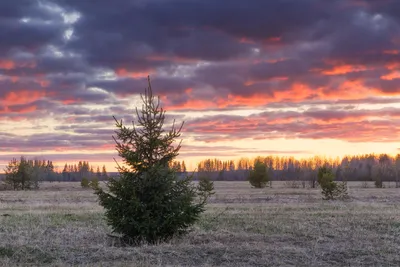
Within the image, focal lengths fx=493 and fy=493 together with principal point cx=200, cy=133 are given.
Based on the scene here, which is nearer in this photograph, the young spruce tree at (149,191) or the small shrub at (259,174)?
the young spruce tree at (149,191)

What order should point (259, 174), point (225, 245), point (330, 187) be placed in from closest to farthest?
1. point (225, 245)
2. point (330, 187)
3. point (259, 174)

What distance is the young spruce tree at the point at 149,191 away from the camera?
15555 millimetres

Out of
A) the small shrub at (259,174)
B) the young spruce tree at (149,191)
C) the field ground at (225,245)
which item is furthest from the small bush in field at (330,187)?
the small shrub at (259,174)

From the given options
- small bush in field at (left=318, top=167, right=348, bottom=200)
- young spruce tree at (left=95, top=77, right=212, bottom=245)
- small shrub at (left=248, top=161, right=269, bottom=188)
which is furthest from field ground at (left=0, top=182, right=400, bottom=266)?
small shrub at (left=248, top=161, right=269, bottom=188)

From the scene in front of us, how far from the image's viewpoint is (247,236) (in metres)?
16.7

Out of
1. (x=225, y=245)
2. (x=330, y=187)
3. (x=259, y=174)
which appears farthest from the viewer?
(x=259, y=174)

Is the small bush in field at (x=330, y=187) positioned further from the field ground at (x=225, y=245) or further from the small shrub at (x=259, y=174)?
the small shrub at (x=259, y=174)

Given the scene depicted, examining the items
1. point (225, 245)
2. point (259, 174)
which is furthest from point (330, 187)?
point (259, 174)

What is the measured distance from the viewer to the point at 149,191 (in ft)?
52.1

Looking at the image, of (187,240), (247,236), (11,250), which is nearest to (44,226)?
(11,250)

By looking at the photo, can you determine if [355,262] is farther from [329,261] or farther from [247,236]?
[247,236]

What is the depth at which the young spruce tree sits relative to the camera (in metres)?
15.6

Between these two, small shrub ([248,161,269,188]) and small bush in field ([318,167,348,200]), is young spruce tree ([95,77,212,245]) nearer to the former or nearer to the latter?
small bush in field ([318,167,348,200])

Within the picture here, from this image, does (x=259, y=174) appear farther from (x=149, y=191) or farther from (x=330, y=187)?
(x=149, y=191)
